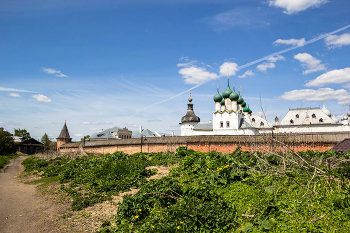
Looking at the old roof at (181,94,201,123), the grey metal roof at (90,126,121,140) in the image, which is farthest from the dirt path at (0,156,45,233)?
the grey metal roof at (90,126,121,140)

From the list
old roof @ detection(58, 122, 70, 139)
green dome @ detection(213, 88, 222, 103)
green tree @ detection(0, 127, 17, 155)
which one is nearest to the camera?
old roof @ detection(58, 122, 70, 139)

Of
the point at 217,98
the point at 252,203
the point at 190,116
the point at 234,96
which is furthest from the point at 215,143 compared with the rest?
the point at 190,116

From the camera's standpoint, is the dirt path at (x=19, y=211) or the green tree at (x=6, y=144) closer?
the dirt path at (x=19, y=211)

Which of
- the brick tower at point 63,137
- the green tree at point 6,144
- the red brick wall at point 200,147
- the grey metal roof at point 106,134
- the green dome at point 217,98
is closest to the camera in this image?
the red brick wall at point 200,147

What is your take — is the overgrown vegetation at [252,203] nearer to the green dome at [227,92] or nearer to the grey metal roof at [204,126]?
the green dome at [227,92]

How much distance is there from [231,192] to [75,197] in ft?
16.0

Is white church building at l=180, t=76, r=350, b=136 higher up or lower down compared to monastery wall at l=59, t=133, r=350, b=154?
higher up

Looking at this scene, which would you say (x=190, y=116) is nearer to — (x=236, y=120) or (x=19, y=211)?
(x=236, y=120)

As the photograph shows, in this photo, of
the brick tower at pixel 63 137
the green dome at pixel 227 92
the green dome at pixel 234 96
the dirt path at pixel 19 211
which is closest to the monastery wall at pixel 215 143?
the dirt path at pixel 19 211

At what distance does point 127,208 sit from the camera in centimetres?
481

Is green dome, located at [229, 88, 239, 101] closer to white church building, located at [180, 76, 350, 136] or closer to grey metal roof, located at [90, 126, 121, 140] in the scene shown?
white church building, located at [180, 76, 350, 136]

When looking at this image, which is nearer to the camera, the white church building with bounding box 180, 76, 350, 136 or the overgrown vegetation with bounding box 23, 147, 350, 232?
the overgrown vegetation with bounding box 23, 147, 350, 232

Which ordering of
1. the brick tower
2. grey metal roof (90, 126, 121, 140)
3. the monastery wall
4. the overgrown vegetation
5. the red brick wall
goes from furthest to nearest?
grey metal roof (90, 126, 121, 140), the brick tower, the red brick wall, the monastery wall, the overgrown vegetation

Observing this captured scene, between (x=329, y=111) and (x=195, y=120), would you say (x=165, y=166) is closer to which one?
(x=195, y=120)
